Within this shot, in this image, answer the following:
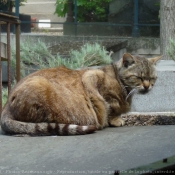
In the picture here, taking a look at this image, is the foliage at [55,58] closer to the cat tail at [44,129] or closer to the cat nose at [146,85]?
the cat nose at [146,85]

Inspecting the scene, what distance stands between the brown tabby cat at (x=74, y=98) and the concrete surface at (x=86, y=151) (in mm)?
187

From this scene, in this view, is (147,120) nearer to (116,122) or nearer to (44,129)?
(116,122)

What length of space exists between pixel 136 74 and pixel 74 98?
0.78m

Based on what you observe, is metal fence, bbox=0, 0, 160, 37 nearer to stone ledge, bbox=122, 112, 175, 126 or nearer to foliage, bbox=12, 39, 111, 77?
foliage, bbox=12, 39, 111, 77

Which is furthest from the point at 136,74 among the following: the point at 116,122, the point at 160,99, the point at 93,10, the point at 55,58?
the point at 93,10

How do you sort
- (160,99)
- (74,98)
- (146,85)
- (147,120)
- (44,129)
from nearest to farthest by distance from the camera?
(44,129), (74,98), (146,85), (147,120), (160,99)

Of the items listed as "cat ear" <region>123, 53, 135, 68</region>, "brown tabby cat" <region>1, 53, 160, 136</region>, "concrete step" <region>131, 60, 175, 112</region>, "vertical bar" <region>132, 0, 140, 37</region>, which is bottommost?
"concrete step" <region>131, 60, 175, 112</region>

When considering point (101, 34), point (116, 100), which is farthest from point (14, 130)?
point (101, 34)

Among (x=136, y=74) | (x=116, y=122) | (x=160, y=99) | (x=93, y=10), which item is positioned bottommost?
(x=160, y=99)

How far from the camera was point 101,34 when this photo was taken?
14.4 meters

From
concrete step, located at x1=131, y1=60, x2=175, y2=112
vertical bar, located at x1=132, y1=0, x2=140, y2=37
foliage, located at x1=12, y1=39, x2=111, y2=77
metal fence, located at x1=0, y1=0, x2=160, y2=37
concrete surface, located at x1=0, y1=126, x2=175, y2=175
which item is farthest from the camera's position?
metal fence, located at x1=0, y1=0, x2=160, y2=37

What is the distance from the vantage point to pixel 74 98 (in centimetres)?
561

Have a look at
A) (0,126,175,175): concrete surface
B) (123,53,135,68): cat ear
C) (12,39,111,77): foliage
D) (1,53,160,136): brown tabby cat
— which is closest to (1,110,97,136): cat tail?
(1,53,160,136): brown tabby cat

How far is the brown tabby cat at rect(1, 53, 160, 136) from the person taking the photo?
534 centimetres
